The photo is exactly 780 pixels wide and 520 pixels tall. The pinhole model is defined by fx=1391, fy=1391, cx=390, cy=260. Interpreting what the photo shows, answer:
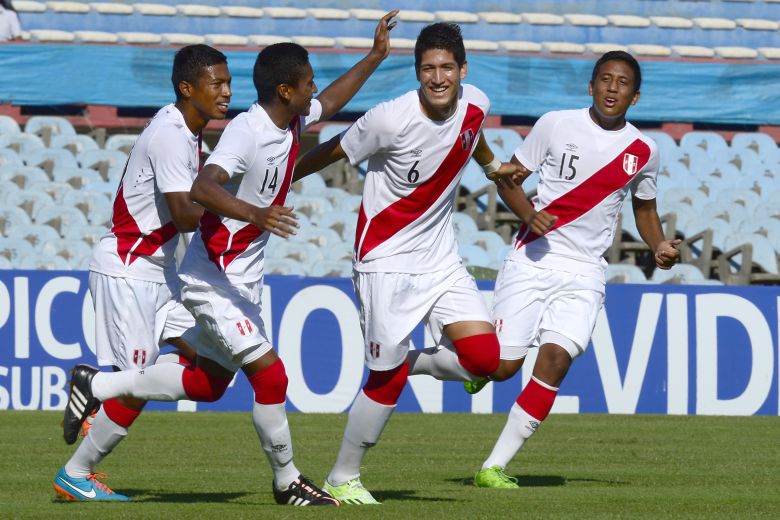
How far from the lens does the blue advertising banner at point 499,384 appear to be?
35.8 feet

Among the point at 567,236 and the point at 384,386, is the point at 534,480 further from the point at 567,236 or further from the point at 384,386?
the point at 384,386

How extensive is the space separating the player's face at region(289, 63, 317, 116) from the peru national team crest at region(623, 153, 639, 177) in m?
2.00

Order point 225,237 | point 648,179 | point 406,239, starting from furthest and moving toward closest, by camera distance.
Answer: point 648,179 < point 406,239 < point 225,237

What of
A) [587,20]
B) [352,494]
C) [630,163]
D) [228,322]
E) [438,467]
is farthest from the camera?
[587,20]

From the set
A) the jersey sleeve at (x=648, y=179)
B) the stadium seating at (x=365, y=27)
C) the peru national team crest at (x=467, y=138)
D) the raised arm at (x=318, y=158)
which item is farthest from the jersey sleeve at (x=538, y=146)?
the stadium seating at (x=365, y=27)

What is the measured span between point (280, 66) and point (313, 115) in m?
0.50

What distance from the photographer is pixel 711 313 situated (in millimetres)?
11148

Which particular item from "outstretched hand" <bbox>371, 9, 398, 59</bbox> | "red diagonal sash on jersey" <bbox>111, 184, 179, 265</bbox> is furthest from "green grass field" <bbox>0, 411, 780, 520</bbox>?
"outstretched hand" <bbox>371, 9, 398, 59</bbox>

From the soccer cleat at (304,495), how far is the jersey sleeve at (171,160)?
141cm

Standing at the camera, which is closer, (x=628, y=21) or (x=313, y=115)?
(x=313, y=115)

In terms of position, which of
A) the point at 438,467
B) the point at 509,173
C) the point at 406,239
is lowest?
the point at 438,467

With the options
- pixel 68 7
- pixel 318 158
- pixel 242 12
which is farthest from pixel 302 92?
pixel 68 7

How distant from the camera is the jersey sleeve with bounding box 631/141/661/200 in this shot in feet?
23.9

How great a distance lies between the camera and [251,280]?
602 cm
